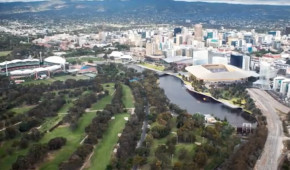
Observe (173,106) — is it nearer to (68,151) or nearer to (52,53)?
(68,151)

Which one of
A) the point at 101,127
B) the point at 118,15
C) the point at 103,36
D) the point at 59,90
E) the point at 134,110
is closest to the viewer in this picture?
the point at 101,127

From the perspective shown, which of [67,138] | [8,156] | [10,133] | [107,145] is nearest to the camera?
[8,156]

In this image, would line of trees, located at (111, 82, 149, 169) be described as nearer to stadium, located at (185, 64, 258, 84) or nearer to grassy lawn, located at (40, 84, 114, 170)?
grassy lawn, located at (40, 84, 114, 170)

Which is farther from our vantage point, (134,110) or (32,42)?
(32,42)

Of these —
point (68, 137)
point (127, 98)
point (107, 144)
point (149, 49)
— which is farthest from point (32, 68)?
point (107, 144)

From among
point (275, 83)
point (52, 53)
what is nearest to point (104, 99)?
point (275, 83)

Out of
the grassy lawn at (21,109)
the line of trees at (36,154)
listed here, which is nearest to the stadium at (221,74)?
the grassy lawn at (21,109)

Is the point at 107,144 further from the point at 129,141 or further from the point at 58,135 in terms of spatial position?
the point at 58,135

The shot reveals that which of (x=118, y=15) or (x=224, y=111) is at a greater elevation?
(x=118, y=15)
